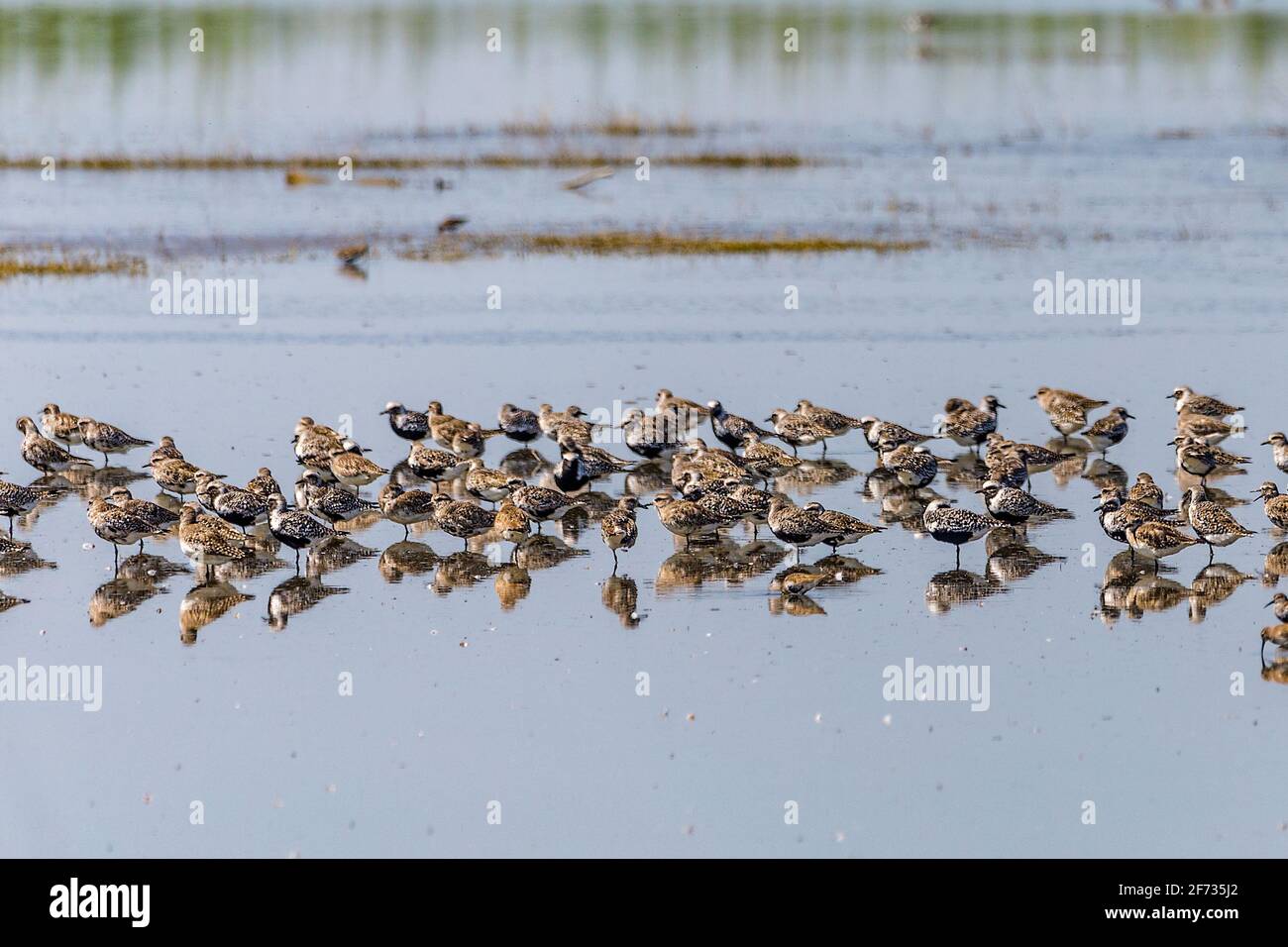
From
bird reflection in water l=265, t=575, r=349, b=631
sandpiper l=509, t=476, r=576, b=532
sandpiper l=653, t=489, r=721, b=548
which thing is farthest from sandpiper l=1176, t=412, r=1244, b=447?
bird reflection in water l=265, t=575, r=349, b=631

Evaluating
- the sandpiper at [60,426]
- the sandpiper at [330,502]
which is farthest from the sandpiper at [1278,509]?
the sandpiper at [60,426]

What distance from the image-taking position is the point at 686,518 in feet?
69.9

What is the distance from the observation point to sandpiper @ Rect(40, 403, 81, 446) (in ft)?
83.1

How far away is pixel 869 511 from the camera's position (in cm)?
2305

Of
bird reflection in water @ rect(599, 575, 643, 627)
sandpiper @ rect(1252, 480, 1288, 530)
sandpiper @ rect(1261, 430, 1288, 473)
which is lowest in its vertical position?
bird reflection in water @ rect(599, 575, 643, 627)

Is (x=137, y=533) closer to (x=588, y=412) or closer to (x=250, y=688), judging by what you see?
(x=250, y=688)

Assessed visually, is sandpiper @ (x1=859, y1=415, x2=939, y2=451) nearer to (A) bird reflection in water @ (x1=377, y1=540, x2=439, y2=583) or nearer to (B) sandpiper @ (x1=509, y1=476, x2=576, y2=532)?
(B) sandpiper @ (x1=509, y1=476, x2=576, y2=532)

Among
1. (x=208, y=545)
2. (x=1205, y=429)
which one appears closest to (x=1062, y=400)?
(x=1205, y=429)

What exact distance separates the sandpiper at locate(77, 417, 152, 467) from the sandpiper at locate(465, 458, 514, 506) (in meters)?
5.35

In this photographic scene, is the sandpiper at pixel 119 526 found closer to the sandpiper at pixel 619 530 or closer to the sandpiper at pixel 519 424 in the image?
the sandpiper at pixel 619 530

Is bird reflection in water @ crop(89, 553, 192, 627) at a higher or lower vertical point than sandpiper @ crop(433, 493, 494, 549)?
lower

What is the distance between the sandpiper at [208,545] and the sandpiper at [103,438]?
519 centimetres

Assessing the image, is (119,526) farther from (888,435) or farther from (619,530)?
(888,435)

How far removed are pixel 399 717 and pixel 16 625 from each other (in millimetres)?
4853
